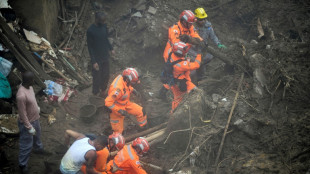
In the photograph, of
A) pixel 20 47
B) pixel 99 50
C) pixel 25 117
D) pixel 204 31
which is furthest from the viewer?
pixel 204 31

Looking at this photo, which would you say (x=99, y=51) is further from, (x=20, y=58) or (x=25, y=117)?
(x=25, y=117)

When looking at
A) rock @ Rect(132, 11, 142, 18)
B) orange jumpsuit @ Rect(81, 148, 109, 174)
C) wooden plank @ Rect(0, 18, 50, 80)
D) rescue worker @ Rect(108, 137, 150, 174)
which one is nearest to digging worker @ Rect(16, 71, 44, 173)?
orange jumpsuit @ Rect(81, 148, 109, 174)

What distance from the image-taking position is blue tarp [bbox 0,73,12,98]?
526 centimetres

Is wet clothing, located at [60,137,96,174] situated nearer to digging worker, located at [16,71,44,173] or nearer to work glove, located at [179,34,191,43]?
digging worker, located at [16,71,44,173]

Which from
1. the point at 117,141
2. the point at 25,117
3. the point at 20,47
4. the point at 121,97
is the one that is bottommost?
the point at 117,141

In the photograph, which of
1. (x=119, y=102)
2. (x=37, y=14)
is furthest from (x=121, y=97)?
(x=37, y=14)

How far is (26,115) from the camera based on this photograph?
13.1 feet

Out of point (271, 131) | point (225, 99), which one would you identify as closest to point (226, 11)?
point (225, 99)

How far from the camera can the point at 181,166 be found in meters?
4.84

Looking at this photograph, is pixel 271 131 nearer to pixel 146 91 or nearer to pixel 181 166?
pixel 181 166

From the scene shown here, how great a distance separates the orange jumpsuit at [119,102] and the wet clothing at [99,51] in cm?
148

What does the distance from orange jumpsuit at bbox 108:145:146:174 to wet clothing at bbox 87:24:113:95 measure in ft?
9.76

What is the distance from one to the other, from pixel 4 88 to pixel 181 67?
4293 mm

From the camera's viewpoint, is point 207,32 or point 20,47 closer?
point 20,47
